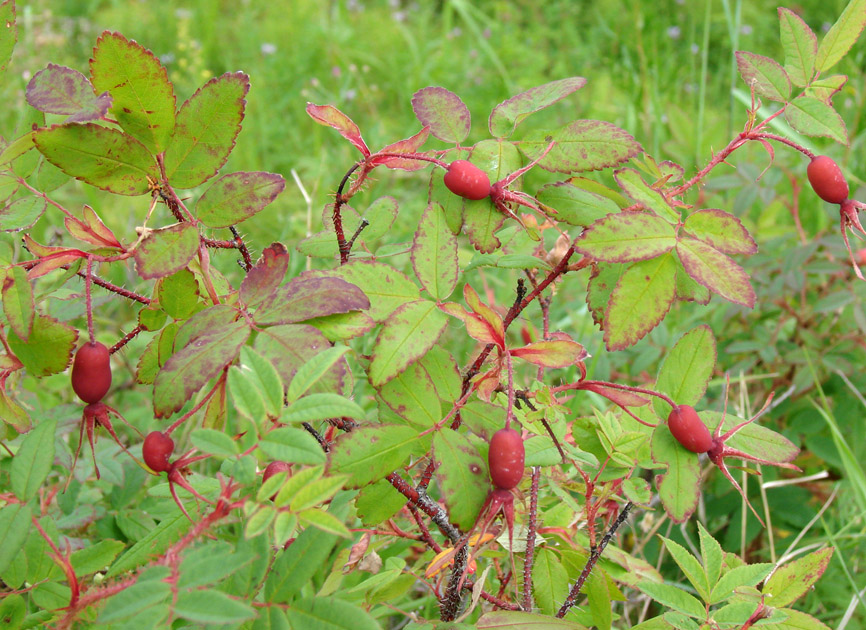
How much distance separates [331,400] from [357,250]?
0.38 m

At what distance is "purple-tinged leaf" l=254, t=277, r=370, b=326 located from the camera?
65cm

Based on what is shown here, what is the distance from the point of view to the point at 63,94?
2.16 ft

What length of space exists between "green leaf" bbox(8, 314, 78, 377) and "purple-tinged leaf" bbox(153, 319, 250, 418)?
0.15 m

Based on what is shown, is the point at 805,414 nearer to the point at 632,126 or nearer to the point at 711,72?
the point at 632,126

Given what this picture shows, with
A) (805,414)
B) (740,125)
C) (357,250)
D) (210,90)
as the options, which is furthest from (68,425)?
(740,125)

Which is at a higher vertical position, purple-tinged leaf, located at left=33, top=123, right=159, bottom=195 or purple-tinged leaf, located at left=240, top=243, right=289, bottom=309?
purple-tinged leaf, located at left=33, top=123, right=159, bottom=195

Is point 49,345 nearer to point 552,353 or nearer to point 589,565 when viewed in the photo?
point 552,353

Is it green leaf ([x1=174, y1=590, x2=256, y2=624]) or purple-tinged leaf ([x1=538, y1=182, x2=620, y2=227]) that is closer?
green leaf ([x1=174, y1=590, x2=256, y2=624])

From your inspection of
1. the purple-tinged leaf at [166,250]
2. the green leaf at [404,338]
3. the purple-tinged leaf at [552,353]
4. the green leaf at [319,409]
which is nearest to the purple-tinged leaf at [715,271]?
the purple-tinged leaf at [552,353]

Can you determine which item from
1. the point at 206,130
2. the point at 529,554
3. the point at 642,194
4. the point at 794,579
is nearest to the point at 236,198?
the point at 206,130

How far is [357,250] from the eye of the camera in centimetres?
94

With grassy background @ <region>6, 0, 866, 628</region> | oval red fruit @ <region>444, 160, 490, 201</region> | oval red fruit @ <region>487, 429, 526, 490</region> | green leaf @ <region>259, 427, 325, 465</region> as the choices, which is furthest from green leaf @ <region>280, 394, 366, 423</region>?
grassy background @ <region>6, 0, 866, 628</region>

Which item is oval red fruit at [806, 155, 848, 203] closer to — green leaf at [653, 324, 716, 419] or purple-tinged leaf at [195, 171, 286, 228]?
green leaf at [653, 324, 716, 419]

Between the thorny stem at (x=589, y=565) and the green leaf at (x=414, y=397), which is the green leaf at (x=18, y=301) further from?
the thorny stem at (x=589, y=565)
